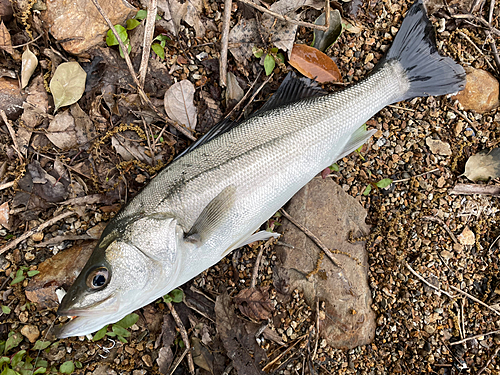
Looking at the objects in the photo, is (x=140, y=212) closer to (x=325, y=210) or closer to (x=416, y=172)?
(x=325, y=210)

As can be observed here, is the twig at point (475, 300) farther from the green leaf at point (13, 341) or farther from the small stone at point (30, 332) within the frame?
the green leaf at point (13, 341)

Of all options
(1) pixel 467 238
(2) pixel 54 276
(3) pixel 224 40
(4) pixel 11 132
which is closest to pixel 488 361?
(1) pixel 467 238

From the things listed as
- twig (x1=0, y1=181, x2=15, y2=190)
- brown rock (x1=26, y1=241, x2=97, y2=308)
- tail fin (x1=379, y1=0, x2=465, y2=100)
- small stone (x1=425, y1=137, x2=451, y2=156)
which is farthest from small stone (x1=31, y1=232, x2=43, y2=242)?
small stone (x1=425, y1=137, x2=451, y2=156)

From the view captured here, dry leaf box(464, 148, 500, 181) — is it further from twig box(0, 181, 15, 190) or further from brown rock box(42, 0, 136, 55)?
twig box(0, 181, 15, 190)

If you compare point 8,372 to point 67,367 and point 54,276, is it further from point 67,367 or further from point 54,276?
point 54,276

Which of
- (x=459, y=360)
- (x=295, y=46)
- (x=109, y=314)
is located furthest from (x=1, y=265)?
(x=459, y=360)
